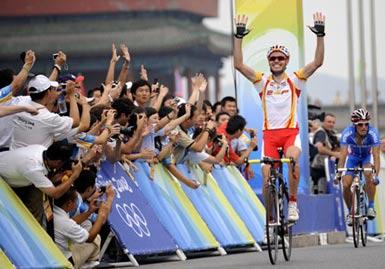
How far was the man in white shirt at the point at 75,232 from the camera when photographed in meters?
16.3

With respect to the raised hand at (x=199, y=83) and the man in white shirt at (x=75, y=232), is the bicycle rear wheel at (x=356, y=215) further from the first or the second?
the man in white shirt at (x=75, y=232)

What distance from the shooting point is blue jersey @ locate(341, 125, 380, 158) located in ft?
74.2

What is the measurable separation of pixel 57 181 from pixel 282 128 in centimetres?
332

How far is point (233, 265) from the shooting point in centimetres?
1761

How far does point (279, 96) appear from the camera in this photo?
18.7 m

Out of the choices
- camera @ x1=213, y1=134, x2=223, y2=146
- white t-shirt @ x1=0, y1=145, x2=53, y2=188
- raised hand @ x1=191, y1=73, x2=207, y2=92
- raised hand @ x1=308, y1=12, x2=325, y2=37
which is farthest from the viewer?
camera @ x1=213, y1=134, x2=223, y2=146

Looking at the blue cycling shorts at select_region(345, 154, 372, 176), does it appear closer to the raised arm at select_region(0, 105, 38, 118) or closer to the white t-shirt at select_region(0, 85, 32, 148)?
the white t-shirt at select_region(0, 85, 32, 148)

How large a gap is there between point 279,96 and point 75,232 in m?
3.53

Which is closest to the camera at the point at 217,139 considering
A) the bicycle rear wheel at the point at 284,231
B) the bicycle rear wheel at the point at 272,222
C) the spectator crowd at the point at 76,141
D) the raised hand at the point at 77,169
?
the spectator crowd at the point at 76,141

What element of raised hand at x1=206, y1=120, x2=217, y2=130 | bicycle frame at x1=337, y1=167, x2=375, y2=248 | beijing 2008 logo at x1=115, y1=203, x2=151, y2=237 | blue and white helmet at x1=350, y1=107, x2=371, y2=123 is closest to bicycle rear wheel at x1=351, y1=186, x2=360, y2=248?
bicycle frame at x1=337, y1=167, x2=375, y2=248

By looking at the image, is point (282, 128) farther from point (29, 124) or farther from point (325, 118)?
point (325, 118)

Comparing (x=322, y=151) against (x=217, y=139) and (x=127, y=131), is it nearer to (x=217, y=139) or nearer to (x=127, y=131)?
(x=217, y=139)

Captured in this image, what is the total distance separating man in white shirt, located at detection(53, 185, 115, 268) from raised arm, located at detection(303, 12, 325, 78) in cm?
323

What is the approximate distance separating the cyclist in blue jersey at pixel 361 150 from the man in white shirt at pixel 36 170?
733cm
